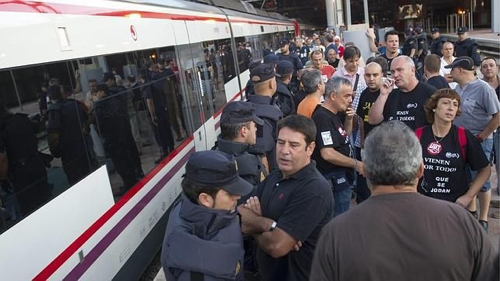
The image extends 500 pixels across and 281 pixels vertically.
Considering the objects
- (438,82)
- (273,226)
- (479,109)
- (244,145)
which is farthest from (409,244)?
(438,82)

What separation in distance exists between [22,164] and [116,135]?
1.21 meters

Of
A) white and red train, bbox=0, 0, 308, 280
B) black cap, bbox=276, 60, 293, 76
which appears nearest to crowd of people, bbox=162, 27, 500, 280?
white and red train, bbox=0, 0, 308, 280

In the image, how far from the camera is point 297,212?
2250mm

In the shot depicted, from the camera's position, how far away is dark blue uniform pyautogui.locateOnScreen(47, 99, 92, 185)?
2.84 m

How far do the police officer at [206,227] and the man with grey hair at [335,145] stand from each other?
1.65 m

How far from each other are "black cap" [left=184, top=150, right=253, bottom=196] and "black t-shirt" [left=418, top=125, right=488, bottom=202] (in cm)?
172

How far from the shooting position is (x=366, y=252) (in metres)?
1.58

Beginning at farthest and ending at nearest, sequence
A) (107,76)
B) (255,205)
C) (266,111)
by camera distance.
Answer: (266,111), (107,76), (255,205)

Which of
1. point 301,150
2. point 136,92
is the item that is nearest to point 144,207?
point 136,92

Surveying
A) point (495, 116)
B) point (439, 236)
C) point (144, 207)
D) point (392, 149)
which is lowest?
point (144, 207)

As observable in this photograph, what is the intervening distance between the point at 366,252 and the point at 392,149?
0.41 m

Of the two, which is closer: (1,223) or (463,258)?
(463,258)

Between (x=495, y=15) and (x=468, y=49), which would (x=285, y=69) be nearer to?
(x=468, y=49)

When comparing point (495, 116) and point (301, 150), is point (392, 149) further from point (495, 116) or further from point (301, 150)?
point (495, 116)
